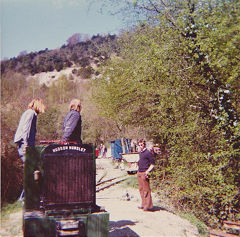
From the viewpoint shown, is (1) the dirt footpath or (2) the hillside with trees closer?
(1) the dirt footpath

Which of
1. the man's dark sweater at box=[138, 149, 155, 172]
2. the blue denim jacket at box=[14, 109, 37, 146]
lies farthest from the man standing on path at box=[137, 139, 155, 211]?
the blue denim jacket at box=[14, 109, 37, 146]

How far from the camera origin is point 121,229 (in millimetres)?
6406

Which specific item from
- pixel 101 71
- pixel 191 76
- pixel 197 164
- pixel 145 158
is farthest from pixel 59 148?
pixel 101 71

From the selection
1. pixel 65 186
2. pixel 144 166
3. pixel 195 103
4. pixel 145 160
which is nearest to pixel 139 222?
pixel 144 166

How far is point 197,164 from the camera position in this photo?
993cm

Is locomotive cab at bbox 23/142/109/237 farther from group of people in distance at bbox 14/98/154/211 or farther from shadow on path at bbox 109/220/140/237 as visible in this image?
shadow on path at bbox 109/220/140/237

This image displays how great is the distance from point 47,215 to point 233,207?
7.53 meters

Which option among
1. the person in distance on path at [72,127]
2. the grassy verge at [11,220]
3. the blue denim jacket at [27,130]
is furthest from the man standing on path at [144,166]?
the blue denim jacket at [27,130]

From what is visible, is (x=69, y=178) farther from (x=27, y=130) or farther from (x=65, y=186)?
(x=27, y=130)

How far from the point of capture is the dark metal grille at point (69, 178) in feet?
15.6

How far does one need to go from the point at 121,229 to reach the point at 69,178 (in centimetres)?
225

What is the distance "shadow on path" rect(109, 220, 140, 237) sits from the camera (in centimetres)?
608

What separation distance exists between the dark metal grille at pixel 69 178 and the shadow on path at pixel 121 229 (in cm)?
152

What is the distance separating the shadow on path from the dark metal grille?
59.7 inches
